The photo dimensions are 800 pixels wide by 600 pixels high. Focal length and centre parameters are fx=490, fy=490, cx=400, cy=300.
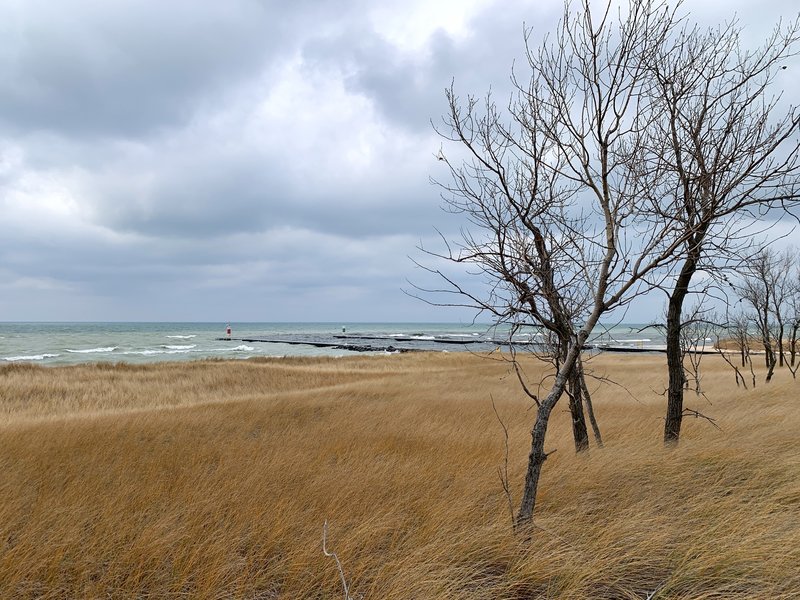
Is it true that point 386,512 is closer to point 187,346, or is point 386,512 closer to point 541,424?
point 541,424

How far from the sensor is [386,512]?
540 centimetres

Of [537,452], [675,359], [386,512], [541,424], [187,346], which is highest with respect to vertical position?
[675,359]

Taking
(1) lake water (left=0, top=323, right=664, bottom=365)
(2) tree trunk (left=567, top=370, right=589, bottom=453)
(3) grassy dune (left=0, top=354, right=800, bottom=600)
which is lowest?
(1) lake water (left=0, top=323, right=664, bottom=365)

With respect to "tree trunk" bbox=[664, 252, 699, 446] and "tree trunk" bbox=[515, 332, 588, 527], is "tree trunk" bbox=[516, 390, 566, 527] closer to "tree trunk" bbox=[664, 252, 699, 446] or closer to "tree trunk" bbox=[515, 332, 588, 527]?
"tree trunk" bbox=[515, 332, 588, 527]

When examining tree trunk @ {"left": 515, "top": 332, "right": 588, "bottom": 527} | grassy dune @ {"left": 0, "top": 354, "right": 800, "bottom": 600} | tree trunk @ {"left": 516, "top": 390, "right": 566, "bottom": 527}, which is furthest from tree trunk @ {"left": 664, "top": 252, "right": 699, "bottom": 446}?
tree trunk @ {"left": 516, "top": 390, "right": 566, "bottom": 527}

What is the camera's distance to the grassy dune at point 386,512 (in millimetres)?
3848

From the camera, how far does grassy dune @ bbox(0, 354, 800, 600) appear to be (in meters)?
3.85

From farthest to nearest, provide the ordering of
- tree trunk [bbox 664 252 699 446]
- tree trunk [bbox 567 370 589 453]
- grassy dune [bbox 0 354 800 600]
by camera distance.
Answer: tree trunk [bbox 567 370 589 453] → tree trunk [bbox 664 252 699 446] → grassy dune [bbox 0 354 800 600]

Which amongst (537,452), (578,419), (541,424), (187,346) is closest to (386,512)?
(537,452)

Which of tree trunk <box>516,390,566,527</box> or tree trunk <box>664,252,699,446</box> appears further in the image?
tree trunk <box>664,252,699,446</box>

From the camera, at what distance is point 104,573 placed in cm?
405

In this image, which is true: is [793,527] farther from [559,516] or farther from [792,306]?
[792,306]

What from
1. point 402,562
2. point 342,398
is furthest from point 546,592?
point 342,398

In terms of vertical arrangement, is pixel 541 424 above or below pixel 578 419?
above
